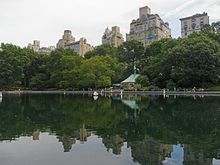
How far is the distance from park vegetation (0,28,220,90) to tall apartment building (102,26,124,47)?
49475 millimetres

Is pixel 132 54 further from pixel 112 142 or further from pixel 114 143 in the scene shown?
pixel 114 143

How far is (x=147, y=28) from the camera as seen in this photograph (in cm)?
12038

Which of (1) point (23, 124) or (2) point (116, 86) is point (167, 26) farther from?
(1) point (23, 124)

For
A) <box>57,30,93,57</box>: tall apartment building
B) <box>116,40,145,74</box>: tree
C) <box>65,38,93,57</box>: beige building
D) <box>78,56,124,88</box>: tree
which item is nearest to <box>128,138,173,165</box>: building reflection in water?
<box>78,56,124,88</box>: tree

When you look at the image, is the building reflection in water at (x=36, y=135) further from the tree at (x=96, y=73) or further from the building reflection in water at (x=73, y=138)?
the tree at (x=96, y=73)

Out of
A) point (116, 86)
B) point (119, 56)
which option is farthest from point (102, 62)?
point (119, 56)

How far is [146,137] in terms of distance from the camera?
38.2 feet

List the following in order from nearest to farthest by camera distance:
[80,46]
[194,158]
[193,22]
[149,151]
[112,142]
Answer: [194,158]
[149,151]
[112,142]
[193,22]
[80,46]

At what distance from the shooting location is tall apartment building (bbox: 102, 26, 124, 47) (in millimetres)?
131250

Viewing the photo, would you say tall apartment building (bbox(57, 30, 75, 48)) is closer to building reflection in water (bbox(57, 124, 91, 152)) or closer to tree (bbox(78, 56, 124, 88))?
tree (bbox(78, 56, 124, 88))

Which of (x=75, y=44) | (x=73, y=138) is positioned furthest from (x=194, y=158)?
(x=75, y=44)

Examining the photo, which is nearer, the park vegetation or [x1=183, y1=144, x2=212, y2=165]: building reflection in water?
[x1=183, y1=144, x2=212, y2=165]: building reflection in water

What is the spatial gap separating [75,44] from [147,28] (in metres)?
36.7

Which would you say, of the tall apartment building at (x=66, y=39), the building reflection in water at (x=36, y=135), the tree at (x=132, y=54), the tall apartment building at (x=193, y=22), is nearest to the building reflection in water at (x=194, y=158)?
the building reflection in water at (x=36, y=135)
